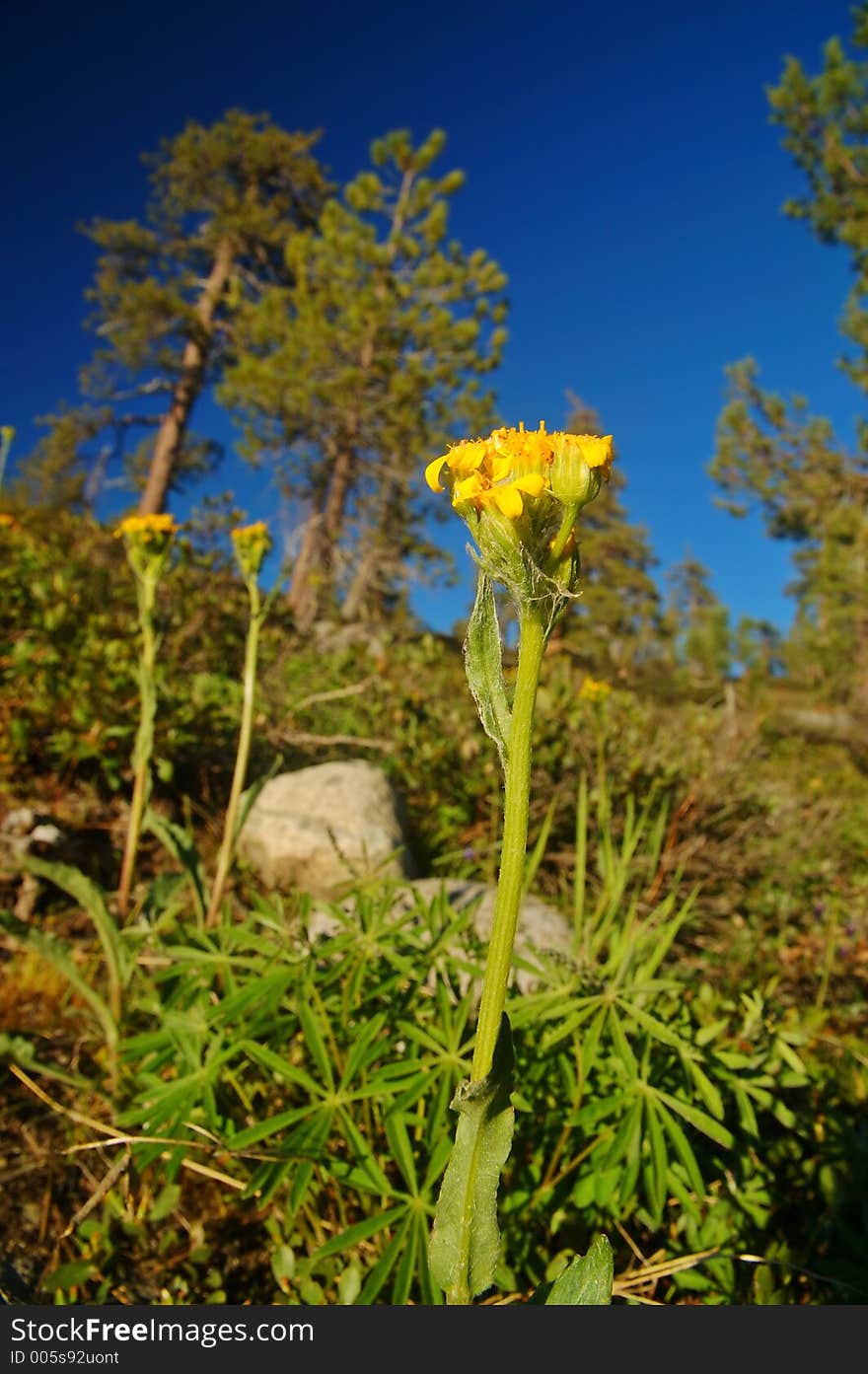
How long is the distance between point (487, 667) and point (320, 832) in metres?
2.26

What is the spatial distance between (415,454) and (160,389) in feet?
25.9

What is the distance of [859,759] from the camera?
10.1m

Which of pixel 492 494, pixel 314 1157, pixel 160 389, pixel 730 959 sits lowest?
pixel 314 1157

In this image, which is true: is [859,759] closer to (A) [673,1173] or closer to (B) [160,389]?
(A) [673,1173]

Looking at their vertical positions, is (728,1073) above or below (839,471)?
below

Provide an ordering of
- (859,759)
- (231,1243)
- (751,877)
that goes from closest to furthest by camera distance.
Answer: (231,1243) < (751,877) < (859,759)

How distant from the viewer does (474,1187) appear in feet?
2.64

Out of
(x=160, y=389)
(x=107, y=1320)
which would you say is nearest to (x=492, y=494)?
(x=107, y=1320)

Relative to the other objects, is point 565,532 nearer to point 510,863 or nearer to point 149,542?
point 510,863

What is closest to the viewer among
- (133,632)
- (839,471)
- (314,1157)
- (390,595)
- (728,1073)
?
(314,1157)

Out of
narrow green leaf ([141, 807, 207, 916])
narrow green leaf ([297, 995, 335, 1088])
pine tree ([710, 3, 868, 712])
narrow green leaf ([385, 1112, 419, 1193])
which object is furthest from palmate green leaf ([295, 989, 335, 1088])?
pine tree ([710, 3, 868, 712])

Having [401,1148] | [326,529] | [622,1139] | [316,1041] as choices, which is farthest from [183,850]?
[326,529]

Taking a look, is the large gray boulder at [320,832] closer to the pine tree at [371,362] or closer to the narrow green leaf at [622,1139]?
the narrow green leaf at [622,1139]

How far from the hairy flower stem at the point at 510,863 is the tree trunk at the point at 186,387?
61.7 feet
